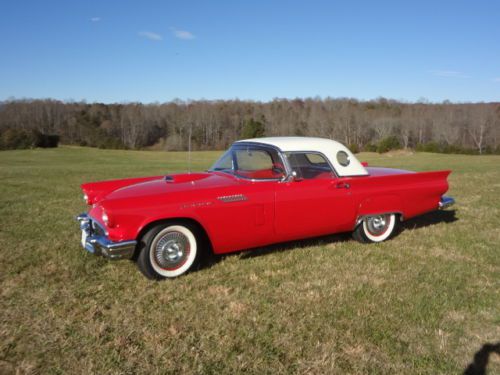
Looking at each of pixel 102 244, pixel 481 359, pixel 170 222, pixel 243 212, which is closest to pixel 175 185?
pixel 170 222

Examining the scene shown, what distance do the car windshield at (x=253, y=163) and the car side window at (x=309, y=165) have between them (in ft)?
0.56

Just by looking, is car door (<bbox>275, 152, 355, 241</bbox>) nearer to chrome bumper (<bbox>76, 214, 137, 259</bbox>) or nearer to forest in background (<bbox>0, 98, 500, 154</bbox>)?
chrome bumper (<bbox>76, 214, 137, 259</bbox>)

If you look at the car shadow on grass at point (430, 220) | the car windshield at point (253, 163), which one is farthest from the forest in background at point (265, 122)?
the car windshield at point (253, 163)

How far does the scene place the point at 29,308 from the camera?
3570 mm

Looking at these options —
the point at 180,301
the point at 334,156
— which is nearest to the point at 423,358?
the point at 180,301

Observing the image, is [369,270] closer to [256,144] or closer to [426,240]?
[426,240]

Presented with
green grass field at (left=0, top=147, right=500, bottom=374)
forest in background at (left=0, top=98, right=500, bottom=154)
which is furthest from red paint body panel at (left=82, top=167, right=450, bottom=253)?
forest in background at (left=0, top=98, right=500, bottom=154)

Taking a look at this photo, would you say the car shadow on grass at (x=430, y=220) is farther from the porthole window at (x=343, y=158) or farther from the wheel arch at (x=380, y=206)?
the porthole window at (x=343, y=158)

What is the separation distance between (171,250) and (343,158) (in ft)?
8.80

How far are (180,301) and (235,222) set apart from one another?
1.05 m

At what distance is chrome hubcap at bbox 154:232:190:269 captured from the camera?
411 centimetres

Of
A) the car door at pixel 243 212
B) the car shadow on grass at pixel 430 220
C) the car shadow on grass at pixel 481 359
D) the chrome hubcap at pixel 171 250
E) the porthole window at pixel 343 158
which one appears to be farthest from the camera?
the car shadow on grass at pixel 430 220

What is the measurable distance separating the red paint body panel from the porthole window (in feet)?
0.99

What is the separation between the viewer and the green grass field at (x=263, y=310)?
2.79 meters
